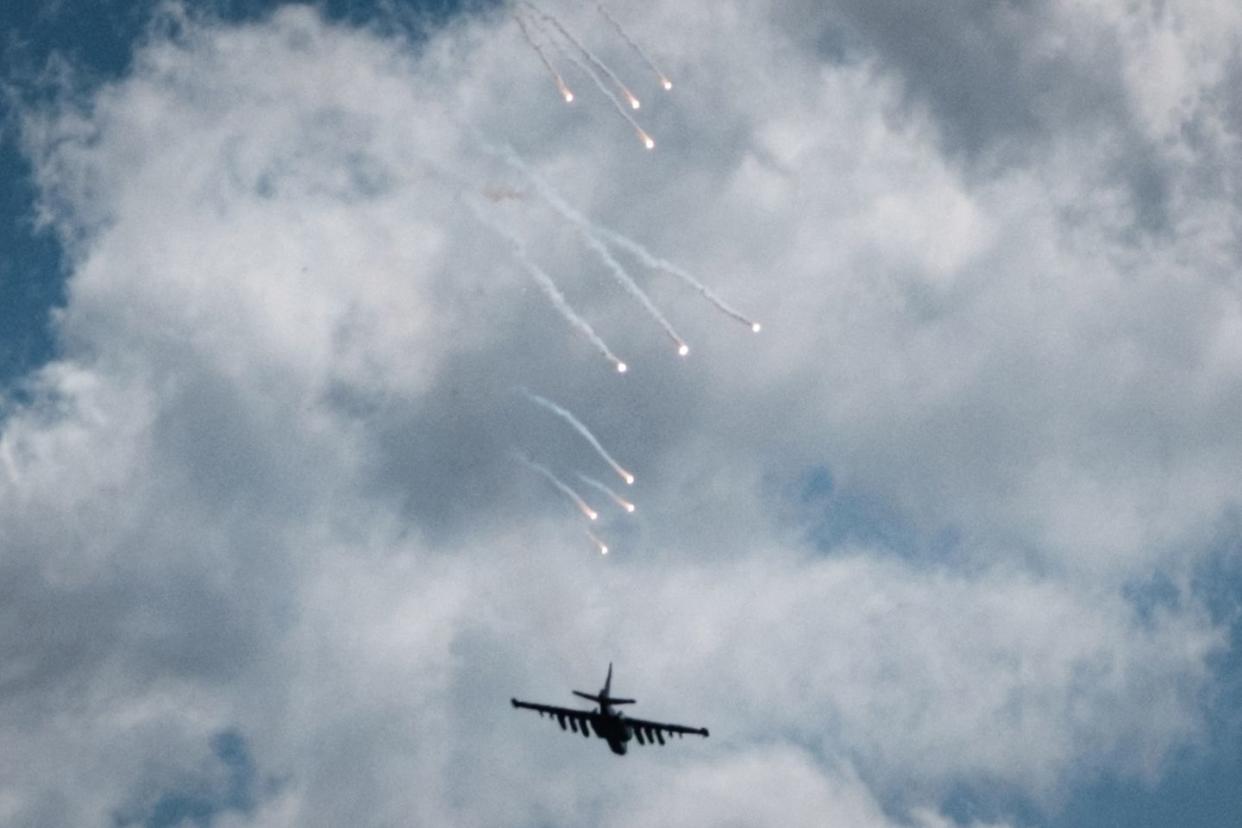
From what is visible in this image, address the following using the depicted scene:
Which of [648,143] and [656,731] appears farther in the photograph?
[656,731]

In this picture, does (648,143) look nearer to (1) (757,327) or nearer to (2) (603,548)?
(1) (757,327)

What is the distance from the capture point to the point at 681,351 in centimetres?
15775

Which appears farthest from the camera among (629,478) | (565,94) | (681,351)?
(629,478)

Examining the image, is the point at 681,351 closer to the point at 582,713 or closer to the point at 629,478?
the point at 629,478

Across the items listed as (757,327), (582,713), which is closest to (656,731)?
(582,713)

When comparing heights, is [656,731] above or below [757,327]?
below

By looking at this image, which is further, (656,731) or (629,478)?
(656,731)

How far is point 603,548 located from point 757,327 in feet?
80.4

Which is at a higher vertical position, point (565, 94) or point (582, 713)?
point (565, 94)

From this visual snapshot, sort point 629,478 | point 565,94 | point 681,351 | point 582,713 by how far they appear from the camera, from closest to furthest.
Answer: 1. point 565,94
2. point 681,351
3. point 629,478
4. point 582,713

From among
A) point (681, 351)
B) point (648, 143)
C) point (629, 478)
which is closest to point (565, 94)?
point (648, 143)

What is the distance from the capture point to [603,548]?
161 metres

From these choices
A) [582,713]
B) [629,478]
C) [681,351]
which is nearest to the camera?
[681,351]

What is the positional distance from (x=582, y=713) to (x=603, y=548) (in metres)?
31.6
